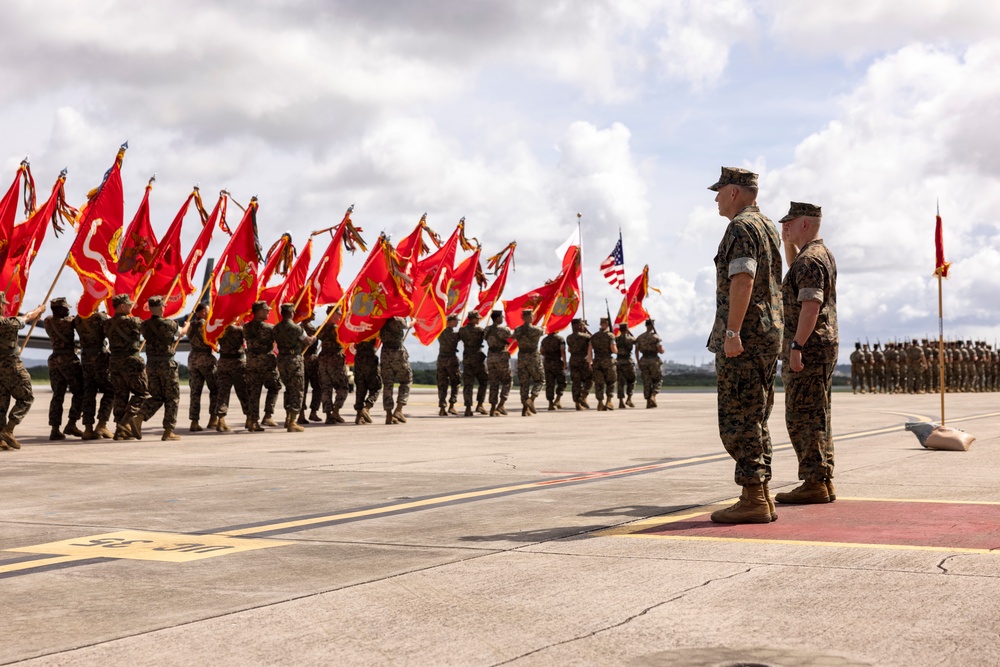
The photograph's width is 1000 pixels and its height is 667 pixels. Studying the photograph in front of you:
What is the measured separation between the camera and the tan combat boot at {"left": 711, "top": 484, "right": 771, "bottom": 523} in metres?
6.79

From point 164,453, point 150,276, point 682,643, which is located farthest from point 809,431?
point 150,276

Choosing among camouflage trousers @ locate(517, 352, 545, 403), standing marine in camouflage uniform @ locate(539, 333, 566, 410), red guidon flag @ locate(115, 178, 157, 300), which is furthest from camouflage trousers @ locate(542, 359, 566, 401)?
red guidon flag @ locate(115, 178, 157, 300)

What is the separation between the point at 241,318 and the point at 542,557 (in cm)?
1380

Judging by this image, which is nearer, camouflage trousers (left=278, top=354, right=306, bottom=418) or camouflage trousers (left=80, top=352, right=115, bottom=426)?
camouflage trousers (left=80, top=352, right=115, bottom=426)

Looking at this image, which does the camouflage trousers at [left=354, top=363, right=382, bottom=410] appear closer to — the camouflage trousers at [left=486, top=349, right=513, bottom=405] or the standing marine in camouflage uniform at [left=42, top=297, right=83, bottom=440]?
the camouflage trousers at [left=486, top=349, right=513, bottom=405]

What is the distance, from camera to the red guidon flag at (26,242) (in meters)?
15.8

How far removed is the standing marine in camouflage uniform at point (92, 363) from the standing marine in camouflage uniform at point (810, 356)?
10869 millimetres

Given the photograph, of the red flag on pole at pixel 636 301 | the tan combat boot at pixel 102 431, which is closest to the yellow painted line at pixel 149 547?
the tan combat boot at pixel 102 431

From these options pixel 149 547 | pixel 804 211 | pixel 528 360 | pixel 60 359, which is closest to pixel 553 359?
pixel 528 360

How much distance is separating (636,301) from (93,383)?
17.5m

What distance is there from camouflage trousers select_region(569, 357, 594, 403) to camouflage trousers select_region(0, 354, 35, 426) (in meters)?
14.8

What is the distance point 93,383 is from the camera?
1611cm

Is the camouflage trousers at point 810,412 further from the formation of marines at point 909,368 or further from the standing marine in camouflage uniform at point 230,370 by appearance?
the formation of marines at point 909,368

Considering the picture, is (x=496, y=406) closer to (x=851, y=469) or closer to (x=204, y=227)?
(x=204, y=227)
